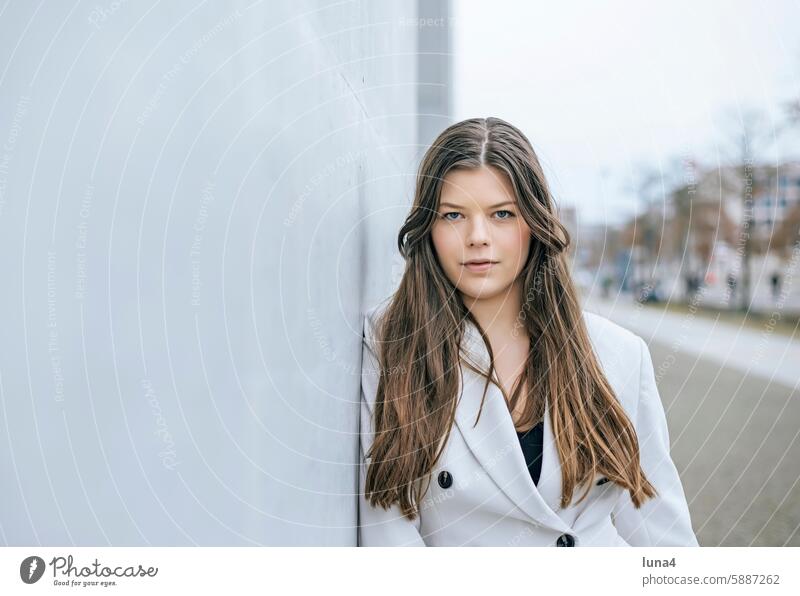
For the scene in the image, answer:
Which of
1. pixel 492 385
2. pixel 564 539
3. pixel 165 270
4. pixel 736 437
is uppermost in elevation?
pixel 165 270

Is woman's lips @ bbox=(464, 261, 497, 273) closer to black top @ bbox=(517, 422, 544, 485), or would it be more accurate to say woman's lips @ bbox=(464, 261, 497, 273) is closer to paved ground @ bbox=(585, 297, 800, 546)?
black top @ bbox=(517, 422, 544, 485)

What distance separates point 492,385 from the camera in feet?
2.26

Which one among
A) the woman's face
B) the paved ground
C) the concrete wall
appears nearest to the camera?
the concrete wall

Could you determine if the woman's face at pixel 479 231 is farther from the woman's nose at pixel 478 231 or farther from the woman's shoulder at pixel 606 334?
the woman's shoulder at pixel 606 334

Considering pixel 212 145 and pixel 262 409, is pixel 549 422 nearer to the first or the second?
pixel 262 409

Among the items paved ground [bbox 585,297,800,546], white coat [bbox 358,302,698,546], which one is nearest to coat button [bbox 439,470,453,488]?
white coat [bbox 358,302,698,546]

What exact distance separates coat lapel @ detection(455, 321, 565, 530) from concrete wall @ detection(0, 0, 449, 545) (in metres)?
0.16

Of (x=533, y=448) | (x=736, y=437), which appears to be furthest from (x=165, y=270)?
(x=736, y=437)

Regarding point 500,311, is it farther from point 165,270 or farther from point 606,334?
point 165,270

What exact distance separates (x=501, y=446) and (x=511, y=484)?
0.11 feet

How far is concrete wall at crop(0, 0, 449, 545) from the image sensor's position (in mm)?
273

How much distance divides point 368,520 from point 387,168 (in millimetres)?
410
